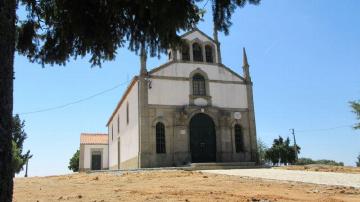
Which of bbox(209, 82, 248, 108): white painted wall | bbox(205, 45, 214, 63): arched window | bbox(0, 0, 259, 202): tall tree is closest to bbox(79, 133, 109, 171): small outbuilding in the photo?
bbox(209, 82, 248, 108): white painted wall

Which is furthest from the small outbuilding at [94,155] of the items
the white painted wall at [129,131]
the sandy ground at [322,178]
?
the sandy ground at [322,178]

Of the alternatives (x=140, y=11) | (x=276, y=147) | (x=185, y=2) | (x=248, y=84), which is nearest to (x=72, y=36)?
(x=140, y=11)

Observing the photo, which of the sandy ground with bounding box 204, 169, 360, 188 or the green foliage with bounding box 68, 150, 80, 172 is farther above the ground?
the green foliage with bounding box 68, 150, 80, 172

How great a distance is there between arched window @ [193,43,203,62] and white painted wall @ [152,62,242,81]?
711 millimetres

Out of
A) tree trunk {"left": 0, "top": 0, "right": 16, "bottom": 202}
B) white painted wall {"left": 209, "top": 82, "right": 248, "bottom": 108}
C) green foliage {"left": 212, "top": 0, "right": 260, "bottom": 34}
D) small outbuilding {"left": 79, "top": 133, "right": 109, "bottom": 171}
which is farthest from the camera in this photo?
small outbuilding {"left": 79, "top": 133, "right": 109, "bottom": 171}

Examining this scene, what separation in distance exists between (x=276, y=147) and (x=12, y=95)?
64.0 m

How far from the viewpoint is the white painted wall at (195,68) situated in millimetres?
30031

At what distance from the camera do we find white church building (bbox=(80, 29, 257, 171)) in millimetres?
28344

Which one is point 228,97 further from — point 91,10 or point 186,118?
point 91,10

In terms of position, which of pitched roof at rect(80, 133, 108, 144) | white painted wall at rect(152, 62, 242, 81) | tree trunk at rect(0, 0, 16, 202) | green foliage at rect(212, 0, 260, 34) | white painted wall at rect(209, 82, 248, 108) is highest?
white painted wall at rect(152, 62, 242, 81)

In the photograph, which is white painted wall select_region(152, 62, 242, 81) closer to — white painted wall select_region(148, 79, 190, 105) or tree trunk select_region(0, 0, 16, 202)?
white painted wall select_region(148, 79, 190, 105)

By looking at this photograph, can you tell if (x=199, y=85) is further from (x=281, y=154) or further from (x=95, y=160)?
(x=281, y=154)

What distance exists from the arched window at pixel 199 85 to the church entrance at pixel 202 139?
1.84m

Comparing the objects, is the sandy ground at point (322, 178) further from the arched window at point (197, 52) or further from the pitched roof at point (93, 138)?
the pitched roof at point (93, 138)
